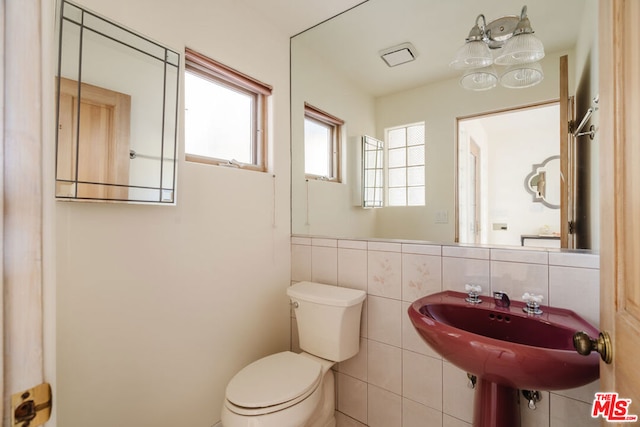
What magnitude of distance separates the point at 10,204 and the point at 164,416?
1337 mm

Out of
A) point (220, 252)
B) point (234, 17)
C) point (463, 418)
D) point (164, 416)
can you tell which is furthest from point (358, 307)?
point (234, 17)

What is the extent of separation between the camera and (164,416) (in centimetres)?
131

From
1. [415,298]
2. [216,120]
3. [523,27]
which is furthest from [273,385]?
[523,27]

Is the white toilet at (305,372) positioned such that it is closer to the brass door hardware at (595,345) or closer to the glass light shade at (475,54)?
the brass door hardware at (595,345)

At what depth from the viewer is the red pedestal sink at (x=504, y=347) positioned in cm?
79

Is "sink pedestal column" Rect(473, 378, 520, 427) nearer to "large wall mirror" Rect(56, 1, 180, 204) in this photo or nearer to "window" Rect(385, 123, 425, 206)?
"window" Rect(385, 123, 425, 206)

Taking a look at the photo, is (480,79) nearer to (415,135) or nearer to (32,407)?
(415,135)

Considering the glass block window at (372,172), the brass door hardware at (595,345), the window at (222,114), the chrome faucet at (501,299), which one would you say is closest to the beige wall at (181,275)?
the window at (222,114)

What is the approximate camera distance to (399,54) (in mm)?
2061

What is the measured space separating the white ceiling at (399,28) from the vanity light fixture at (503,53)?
70mm

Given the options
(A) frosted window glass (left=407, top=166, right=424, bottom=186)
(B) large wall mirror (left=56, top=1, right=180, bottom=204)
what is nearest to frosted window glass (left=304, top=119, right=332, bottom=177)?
(A) frosted window glass (left=407, top=166, right=424, bottom=186)

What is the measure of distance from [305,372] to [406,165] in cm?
164

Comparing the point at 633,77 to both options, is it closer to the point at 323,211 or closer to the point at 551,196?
the point at 551,196

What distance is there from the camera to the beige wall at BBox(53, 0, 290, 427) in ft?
3.54
